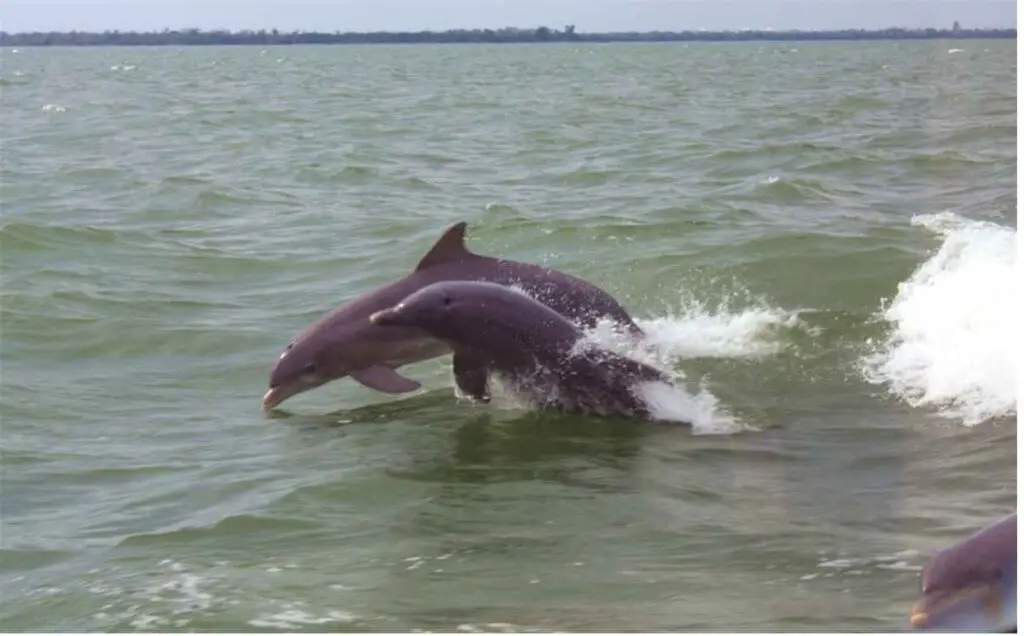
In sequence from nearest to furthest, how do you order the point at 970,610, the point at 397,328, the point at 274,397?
1. the point at 970,610
2. the point at 397,328
3. the point at 274,397

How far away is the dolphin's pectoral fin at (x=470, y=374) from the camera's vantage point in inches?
389

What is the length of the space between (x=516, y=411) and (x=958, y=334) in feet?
13.6

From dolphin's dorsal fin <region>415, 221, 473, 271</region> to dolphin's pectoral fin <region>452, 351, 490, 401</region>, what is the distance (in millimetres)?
813

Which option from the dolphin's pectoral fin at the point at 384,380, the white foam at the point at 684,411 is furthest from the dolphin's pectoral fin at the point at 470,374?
the white foam at the point at 684,411

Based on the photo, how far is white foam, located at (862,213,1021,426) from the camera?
10.3 m

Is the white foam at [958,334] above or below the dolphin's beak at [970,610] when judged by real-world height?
below

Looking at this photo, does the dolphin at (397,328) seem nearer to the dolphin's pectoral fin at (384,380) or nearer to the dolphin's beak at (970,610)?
the dolphin's pectoral fin at (384,380)

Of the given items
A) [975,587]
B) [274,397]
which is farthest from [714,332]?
[975,587]

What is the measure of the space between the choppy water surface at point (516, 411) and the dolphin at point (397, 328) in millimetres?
283

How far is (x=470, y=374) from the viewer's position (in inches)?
394

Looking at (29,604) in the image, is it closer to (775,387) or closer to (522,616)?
(522,616)

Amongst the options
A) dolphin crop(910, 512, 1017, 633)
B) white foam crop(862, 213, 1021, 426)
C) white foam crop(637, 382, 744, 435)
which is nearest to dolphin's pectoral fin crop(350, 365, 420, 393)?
white foam crop(637, 382, 744, 435)

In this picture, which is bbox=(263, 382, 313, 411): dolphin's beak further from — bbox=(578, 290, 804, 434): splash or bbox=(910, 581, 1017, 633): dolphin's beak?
bbox=(910, 581, 1017, 633): dolphin's beak

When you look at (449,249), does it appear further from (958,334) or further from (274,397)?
(958,334)
